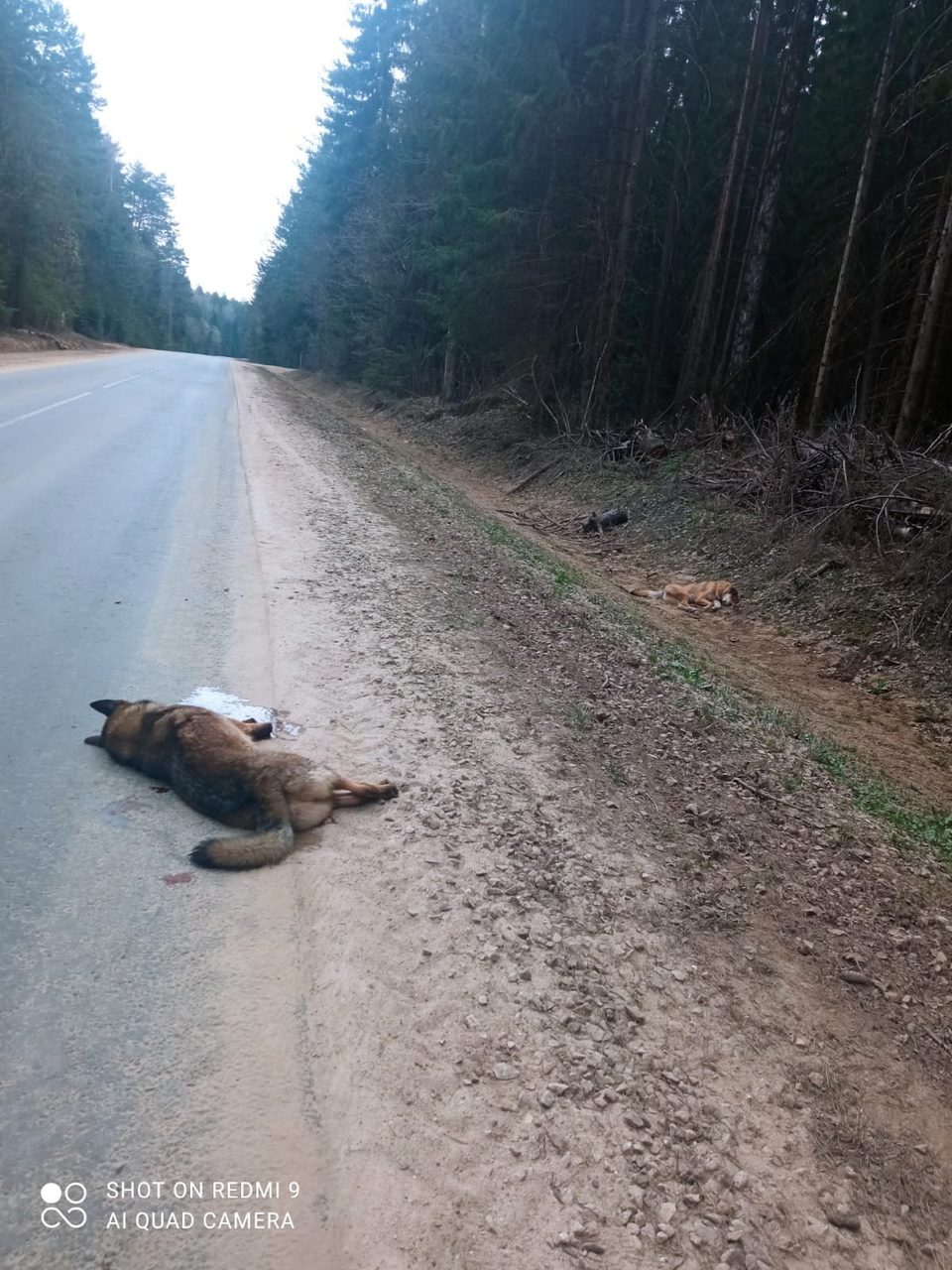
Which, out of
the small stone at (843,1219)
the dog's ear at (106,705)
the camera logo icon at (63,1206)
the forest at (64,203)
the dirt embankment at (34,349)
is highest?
the forest at (64,203)

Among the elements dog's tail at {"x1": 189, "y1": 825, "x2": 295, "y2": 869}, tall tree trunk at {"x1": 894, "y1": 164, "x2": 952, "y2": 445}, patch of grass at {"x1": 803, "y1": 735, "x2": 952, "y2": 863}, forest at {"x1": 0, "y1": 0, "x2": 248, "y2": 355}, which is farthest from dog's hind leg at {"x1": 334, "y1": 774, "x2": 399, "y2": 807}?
forest at {"x1": 0, "y1": 0, "x2": 248, "y2": 355}

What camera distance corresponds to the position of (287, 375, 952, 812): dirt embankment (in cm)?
654

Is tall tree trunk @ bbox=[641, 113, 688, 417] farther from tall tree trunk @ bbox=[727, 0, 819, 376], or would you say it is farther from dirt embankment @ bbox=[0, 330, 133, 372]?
dirt embankment @ bbox=[0, 330, 133, 372]

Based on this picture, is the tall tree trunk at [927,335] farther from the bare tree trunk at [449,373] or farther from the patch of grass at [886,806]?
the bare tree trunk at [449,373]

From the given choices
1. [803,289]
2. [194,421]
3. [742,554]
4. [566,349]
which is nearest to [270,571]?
[742,554]

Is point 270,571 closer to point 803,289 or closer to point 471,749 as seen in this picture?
point 471,749

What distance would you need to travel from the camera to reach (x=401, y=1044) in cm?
256

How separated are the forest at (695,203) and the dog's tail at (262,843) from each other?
41.6 feet

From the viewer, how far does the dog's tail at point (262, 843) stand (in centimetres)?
335

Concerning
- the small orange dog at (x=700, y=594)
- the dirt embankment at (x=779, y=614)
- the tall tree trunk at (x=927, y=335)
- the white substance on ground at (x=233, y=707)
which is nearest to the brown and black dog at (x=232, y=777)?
the white substance on ground at (x=233, y=707)

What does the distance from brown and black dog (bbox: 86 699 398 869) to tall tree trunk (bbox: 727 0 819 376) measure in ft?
49.1

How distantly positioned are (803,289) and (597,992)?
61.4 feet

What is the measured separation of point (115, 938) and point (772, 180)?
17486mm

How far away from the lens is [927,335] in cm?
1131
